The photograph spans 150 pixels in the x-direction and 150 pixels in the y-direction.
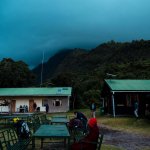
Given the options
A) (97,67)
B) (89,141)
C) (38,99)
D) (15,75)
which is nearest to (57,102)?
(38,99)

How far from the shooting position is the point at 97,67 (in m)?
111

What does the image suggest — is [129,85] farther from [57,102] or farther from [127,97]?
[57,102]

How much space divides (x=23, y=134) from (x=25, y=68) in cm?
5533

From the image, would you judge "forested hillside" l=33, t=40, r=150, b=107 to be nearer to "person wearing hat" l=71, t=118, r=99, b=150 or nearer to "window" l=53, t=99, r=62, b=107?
"window" l=53, t=99, r=62, b=107

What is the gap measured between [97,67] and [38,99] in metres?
63.9

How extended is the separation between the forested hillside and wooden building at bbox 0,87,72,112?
5.22m

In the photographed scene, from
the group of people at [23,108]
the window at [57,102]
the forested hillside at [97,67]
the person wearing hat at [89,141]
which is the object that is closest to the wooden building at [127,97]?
the window at [57,102]

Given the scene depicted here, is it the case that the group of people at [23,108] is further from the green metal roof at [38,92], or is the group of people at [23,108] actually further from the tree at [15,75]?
the tree at [15,75]

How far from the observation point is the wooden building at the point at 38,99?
48062 millimetres

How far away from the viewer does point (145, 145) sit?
564 inches

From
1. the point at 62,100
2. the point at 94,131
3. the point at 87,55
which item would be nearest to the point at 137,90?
the point at 62,100

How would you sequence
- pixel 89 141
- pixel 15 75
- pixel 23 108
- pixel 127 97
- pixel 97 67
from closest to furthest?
pixel 89 141
pixel 127 97
pixel 23 108
pixel 15 75
pixel 97 67

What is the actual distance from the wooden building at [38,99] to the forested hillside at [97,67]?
5219 millimetres

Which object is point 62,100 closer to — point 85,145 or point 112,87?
point 112,87
